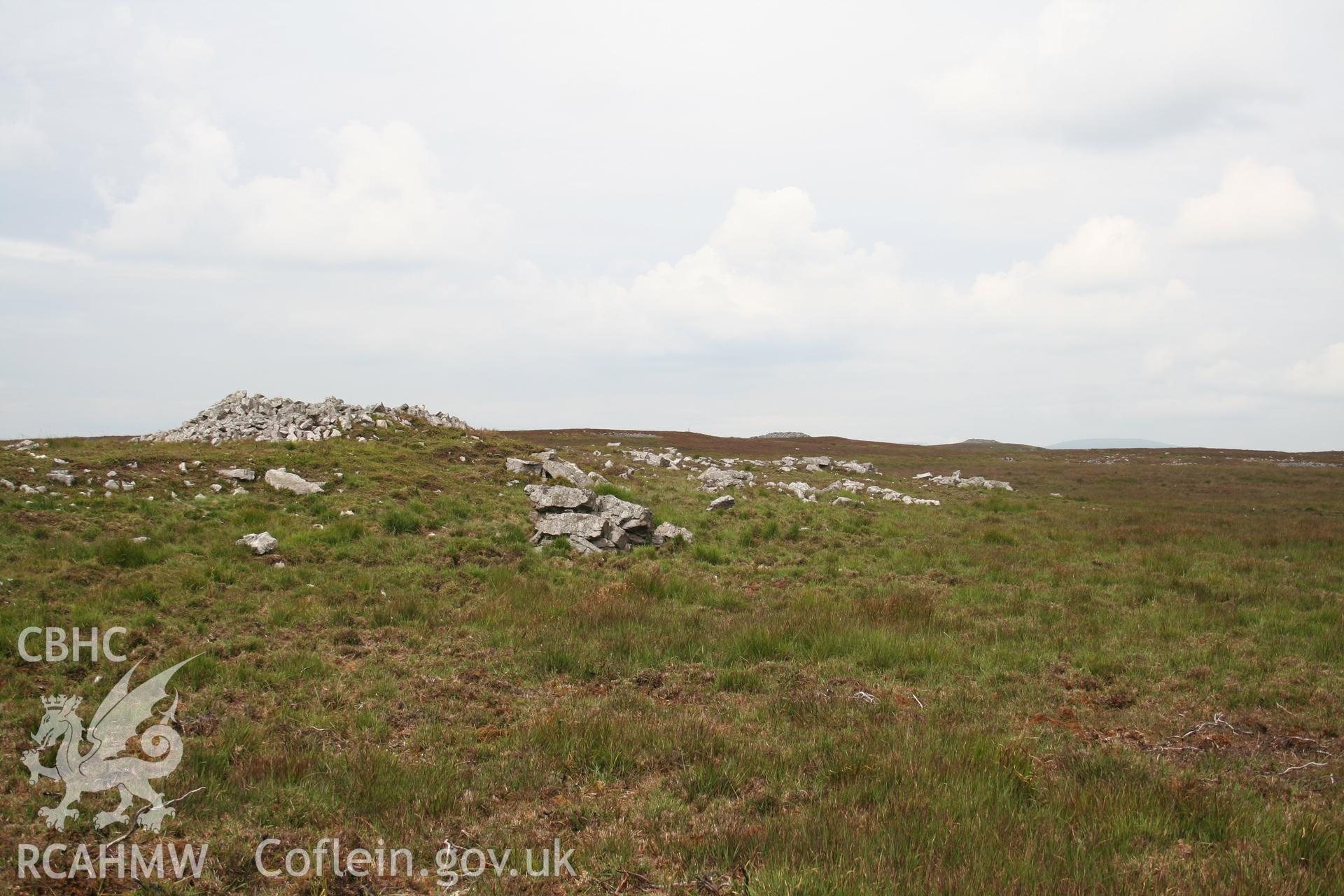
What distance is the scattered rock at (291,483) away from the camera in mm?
16719

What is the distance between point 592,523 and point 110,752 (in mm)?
10613

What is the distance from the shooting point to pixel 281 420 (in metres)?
26.9

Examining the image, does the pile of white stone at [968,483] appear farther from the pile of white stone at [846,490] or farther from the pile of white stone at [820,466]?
the pile of white stone at [846,490]

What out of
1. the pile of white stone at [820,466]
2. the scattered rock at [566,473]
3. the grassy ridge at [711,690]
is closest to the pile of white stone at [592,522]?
the grassy ridge at [711,690]

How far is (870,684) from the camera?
327 inches

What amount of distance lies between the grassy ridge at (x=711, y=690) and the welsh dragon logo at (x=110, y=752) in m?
0.17

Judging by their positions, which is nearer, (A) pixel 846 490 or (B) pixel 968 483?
(A) pixel 846 490

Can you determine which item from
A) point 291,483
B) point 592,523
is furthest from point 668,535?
point 291,483

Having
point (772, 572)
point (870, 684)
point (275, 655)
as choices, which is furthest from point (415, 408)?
point (870, 684)

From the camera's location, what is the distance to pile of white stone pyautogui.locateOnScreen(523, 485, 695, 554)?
15703mm

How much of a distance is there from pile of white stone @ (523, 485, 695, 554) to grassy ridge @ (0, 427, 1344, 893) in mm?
596
